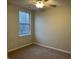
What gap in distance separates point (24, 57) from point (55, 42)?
1.93 m

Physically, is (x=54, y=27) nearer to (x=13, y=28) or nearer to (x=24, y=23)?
(x=24, y=23)

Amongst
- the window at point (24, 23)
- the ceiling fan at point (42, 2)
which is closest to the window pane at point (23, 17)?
the window at point (24, 23)

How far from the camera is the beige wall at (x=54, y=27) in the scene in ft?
13.7

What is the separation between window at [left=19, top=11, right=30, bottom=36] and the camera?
502 centimetres

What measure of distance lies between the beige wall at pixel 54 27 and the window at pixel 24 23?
56 cm

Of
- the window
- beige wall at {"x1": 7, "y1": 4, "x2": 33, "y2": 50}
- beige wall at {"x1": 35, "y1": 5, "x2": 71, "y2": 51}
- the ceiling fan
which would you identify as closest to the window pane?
the window

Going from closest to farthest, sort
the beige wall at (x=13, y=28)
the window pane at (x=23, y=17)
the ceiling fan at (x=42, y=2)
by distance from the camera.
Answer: the ceiling fan at (x=42, y=2), the beige wall at (x=13, y=28), the window pane at (x=23, y=17)

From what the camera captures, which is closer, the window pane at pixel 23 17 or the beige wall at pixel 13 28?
the beige wall at pixel 13 28

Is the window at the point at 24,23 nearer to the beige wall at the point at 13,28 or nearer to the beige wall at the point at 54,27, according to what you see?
the beige wall at the point at 13,28

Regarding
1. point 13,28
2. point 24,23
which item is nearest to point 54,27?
point 24,23
